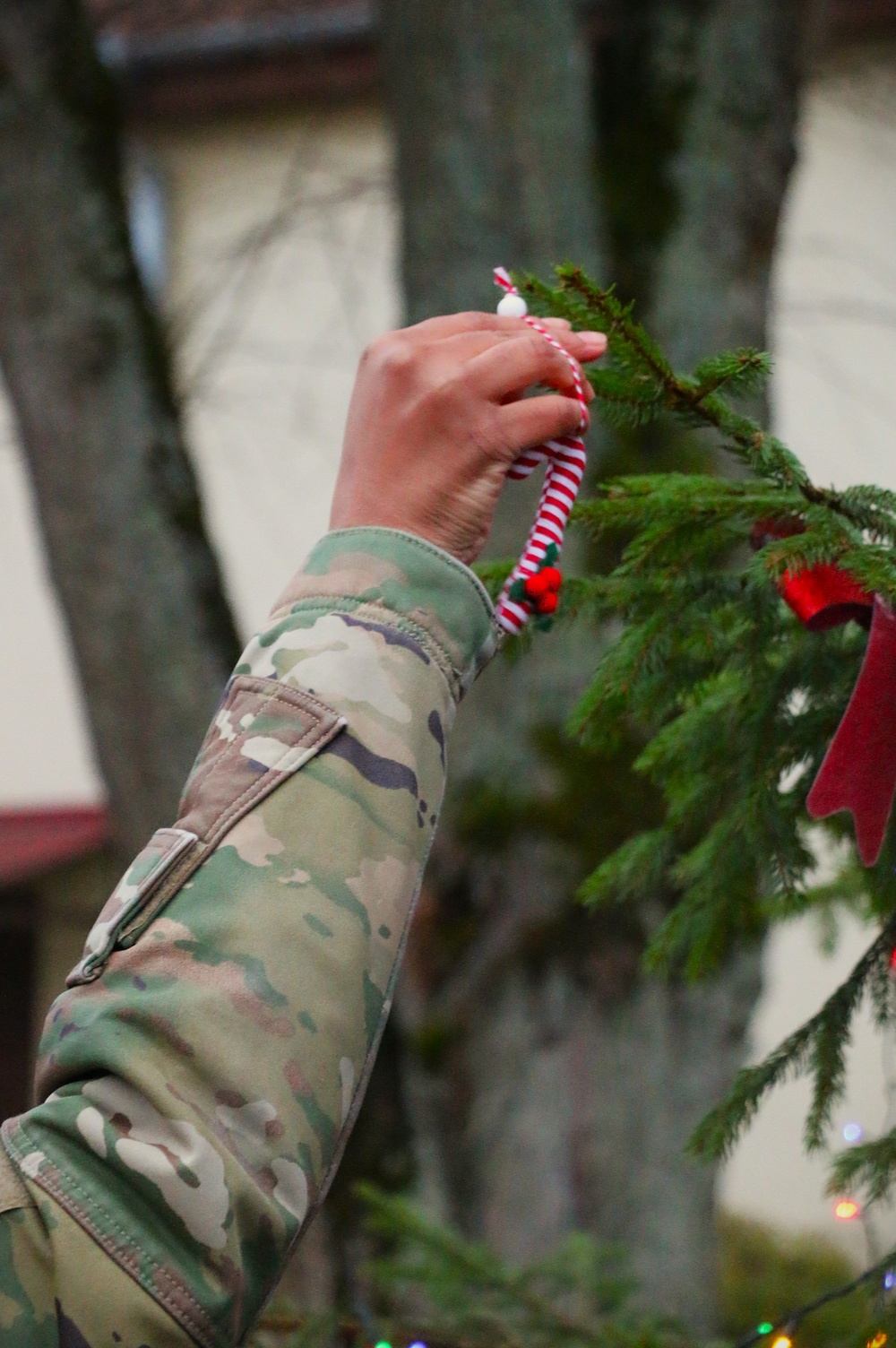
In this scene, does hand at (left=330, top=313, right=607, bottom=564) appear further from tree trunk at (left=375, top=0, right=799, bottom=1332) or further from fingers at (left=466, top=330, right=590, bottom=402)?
tree trunk at (left=375, top=0, right=799, bottom=1332)

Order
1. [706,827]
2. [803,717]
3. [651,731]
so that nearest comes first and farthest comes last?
[803,717]
[706,827]
[651,731]

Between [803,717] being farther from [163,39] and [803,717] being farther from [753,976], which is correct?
[163,39]

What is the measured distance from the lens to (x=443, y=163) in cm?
257

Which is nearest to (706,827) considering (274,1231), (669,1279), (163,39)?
(669,1279)

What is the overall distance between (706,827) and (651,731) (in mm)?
339

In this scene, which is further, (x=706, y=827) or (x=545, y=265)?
(x=545, y=265)

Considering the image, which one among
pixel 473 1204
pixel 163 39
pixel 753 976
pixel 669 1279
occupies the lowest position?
pixel 669 1279

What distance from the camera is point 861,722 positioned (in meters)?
0.91

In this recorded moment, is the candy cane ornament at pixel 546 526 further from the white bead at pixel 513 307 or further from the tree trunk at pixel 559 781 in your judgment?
the tree trunk at pixel 559 781

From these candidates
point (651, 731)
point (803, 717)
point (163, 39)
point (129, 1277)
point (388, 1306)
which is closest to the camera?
point (129, 1277)

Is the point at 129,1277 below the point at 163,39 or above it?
below

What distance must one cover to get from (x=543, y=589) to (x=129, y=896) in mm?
323

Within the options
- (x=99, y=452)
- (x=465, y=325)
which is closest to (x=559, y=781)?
(x=99, y=452)

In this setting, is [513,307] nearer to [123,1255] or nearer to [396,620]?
[396,620]
